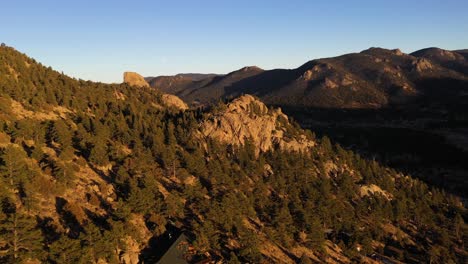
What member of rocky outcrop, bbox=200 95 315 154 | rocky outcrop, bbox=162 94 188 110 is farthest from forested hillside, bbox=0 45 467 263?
rocky outcrop, bbox=162 94 188 110

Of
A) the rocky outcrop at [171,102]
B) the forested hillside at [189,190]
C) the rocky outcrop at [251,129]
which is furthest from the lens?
the rocky outcrop at [171,102]

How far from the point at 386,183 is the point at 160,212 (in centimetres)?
8118

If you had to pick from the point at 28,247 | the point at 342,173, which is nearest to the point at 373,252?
the point at 342,173

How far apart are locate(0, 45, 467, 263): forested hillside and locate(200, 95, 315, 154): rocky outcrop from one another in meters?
0.47

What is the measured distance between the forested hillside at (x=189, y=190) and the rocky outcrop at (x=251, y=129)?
475 mm

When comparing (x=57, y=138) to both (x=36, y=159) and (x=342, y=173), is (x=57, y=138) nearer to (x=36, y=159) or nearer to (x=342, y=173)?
(x=36, y=159)

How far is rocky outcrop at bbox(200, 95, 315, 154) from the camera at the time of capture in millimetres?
117463

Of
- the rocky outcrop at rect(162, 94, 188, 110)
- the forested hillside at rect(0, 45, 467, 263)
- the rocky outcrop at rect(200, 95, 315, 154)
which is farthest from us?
the rocky outcrop at rect(162, 94, 188, 110)

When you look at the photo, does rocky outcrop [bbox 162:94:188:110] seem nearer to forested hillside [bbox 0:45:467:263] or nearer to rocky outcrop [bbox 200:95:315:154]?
forested hillside [bbox 0:45:467:263]

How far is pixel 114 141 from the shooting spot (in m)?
96.4

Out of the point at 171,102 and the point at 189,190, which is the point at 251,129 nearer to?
the point at 189,190

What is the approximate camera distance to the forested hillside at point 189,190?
56.2 meters

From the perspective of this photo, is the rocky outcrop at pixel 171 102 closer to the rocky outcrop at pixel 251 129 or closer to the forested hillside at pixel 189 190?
the forested hillside at pixel 189 190

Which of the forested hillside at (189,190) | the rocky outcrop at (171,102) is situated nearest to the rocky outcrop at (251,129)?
the forested hillside at (189,190)
